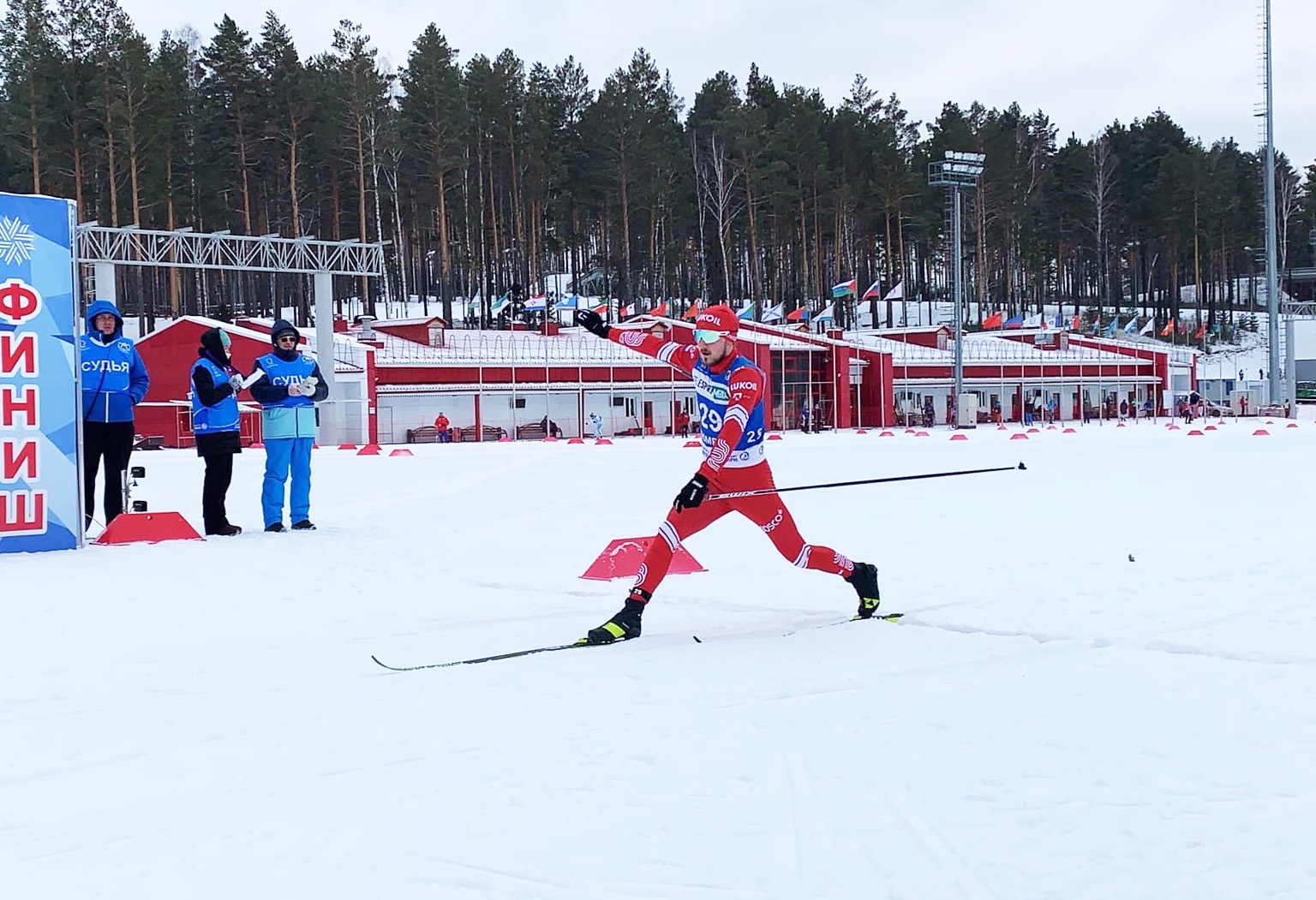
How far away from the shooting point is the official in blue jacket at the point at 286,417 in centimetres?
999

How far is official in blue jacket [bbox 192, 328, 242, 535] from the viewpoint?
9930mm

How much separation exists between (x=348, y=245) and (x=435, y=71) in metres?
23.1

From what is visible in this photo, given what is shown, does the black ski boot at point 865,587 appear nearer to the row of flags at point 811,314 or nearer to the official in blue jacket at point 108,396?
the official in blue jacket at point 108,396

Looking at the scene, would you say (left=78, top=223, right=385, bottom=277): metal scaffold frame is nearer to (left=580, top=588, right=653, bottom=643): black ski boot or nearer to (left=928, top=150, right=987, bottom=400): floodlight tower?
(left=928, top=150, right=987, bottom=400): floodlight tower

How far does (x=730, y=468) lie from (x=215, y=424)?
581 centimetres

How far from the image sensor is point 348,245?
3428 centimetres

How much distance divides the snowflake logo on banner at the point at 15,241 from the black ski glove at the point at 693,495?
6.22 meters

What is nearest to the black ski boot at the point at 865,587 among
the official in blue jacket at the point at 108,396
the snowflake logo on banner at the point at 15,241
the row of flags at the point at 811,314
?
the official in blue jacket at the point at 108,396

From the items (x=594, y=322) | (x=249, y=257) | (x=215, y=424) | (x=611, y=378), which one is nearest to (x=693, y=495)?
(x=594, y=322)

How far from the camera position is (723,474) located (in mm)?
5918

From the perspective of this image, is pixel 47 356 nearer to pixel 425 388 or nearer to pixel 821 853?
pixel 821 853

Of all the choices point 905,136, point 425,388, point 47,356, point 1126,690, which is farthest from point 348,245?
point 905,136

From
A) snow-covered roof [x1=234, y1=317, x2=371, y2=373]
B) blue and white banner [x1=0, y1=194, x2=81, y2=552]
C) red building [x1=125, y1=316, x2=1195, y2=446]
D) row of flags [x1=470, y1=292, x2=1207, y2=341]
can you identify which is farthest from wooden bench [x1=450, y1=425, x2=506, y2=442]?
blue and white banner [x1=0, y1=194, x2=81, y2=552]

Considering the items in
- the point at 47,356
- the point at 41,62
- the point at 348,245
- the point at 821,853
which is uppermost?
the point at 41,62
